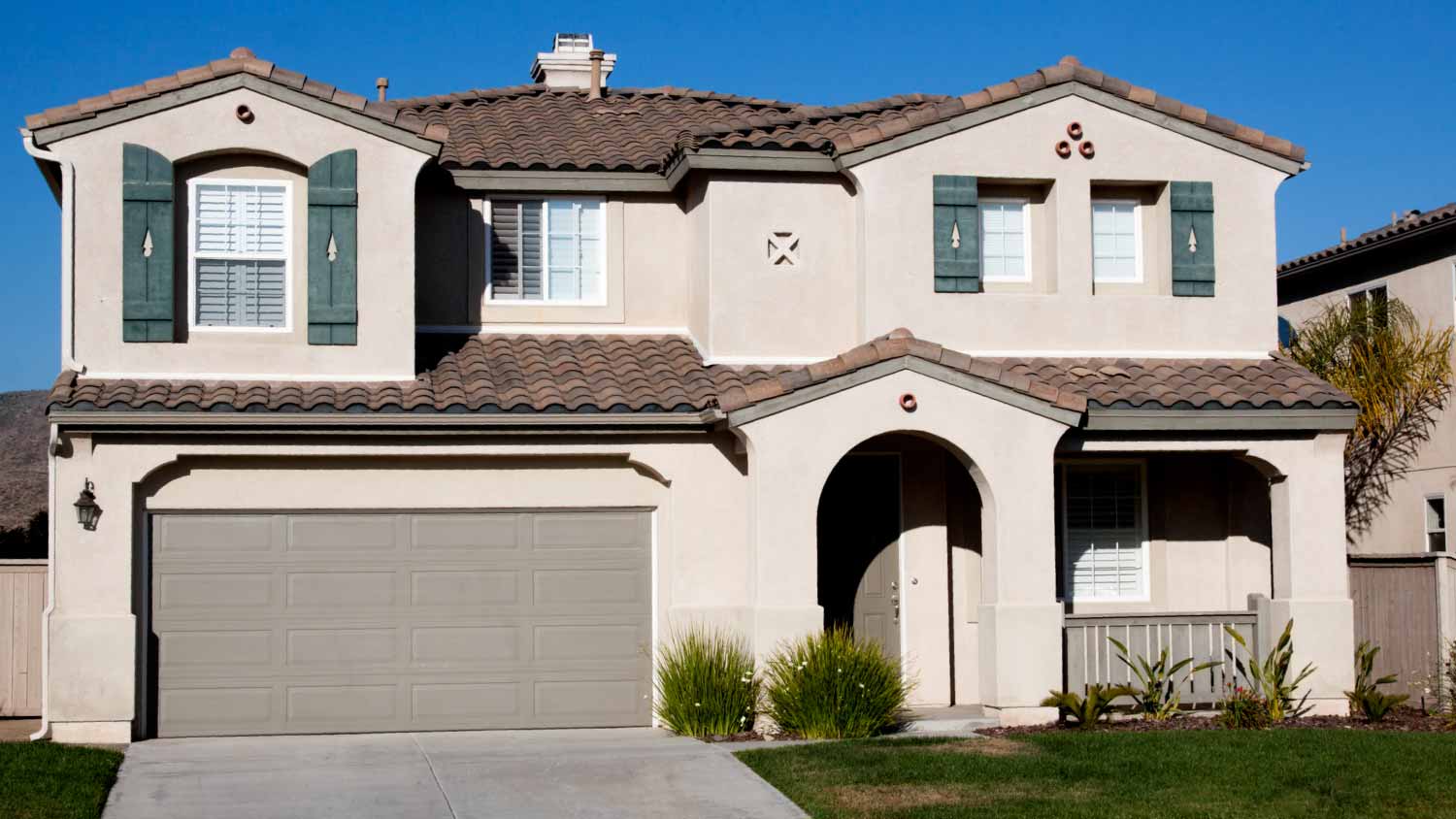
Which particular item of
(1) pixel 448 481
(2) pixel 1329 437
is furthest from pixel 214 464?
(2) pixel 1329 437

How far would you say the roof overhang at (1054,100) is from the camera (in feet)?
59.1

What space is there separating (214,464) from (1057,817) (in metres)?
8.73

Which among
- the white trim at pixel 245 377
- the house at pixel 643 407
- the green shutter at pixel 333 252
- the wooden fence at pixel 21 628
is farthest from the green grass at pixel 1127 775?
the wooden fence at pixel 21 628

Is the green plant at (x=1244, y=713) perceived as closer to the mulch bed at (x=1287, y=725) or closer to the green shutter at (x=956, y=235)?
the mulch bed at (x=1287, y=725)

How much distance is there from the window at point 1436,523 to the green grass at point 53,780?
55.9 ft

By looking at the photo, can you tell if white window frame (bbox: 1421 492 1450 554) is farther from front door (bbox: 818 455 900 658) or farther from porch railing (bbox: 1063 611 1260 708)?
front door (bbox: 818 455 900 658)

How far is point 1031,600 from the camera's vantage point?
54.1 feet

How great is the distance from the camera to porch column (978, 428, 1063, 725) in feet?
53.7

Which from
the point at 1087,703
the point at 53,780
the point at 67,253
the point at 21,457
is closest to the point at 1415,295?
the point at 1087,703

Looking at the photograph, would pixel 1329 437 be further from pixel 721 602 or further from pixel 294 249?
pixel 294 249

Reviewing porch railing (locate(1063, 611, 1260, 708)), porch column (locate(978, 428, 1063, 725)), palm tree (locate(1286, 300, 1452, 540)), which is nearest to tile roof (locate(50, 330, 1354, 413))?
porch column (locate(978, 428, 1063, 725))

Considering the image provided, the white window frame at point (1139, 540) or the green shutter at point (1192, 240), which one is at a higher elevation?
the green shutter at point (1192, 240)

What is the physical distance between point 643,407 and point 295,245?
150 inches

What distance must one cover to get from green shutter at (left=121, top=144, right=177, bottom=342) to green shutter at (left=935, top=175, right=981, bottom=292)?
25.0 ft
